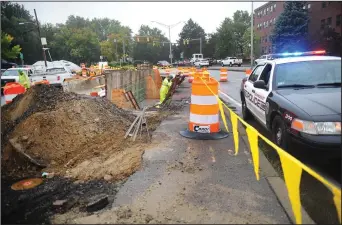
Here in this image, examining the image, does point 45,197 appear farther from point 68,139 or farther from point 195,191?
point 68,139

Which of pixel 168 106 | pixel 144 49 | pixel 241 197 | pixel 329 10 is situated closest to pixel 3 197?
pixel 241 197

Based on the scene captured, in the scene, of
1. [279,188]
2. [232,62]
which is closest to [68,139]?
[279,188]

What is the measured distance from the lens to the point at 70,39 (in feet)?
221

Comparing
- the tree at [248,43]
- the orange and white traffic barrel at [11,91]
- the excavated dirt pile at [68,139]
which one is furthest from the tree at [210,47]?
the excavated dirt pile at [68,139]

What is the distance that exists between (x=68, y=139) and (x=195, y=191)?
10.6 feet

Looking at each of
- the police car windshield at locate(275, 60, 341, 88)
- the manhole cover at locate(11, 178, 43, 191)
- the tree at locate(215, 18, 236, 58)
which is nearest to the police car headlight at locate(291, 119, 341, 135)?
the police car windshield at locate(275, 60, 341, 88)

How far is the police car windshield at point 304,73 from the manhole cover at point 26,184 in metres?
4.20

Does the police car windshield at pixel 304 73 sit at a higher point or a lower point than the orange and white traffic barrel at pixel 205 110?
higher

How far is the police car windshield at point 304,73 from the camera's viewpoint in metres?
4.16

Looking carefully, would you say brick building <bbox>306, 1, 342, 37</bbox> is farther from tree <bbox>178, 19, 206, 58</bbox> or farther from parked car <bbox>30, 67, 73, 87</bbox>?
tree <bbox>178, 19, 206, 58</bbox>

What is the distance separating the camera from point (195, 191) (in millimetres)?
3926

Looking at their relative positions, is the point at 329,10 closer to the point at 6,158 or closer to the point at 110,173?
the point at 110,173

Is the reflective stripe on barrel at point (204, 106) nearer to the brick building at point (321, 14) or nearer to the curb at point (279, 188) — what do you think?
the curb at point (279, 188)

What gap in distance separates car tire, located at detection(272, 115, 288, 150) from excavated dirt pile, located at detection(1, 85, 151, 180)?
226 cm
